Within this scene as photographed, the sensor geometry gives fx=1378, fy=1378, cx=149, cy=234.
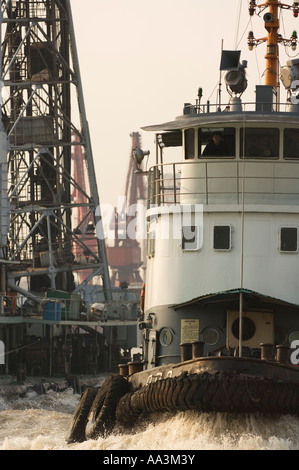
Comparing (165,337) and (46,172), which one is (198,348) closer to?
(165,337)

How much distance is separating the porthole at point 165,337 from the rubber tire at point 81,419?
10.2 feet

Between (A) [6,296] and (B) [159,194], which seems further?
(A) [6,296]

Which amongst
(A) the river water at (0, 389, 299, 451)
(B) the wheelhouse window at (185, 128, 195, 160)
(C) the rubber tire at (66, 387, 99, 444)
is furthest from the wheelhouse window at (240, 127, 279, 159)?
(C) the rubber tire at (66, 387, 99, 444)

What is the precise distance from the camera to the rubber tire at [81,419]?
33031 mm

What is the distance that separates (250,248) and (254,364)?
438 cm

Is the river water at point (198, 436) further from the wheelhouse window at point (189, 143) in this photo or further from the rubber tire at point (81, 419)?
the wheelhouse window at point (189, 143)

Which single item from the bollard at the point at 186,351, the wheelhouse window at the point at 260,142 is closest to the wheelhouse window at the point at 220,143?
the wheelhouse window at the point at 260,142

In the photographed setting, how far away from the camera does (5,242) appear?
61.7 m

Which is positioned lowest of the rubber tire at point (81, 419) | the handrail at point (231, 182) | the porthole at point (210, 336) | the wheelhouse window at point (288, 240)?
the rubber tire at point (81, 419)

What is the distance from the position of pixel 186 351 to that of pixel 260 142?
5860 mm

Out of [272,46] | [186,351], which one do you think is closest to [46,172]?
[272,46]
